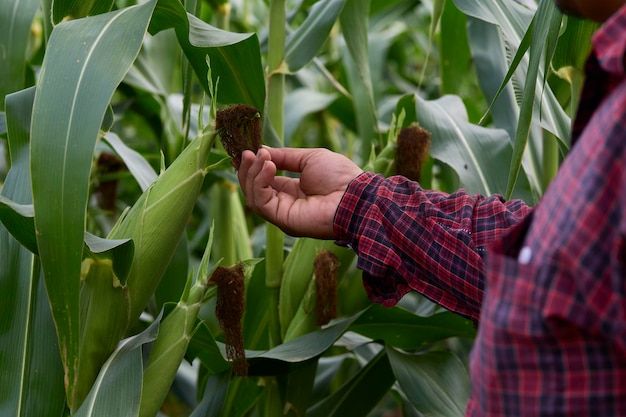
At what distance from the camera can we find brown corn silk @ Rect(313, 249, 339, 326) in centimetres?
108

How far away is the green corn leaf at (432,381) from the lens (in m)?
1.17

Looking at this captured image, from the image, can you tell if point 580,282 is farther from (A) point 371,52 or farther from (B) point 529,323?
(A) point 371,52

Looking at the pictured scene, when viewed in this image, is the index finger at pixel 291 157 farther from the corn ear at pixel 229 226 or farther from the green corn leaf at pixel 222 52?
the corn ear at pixel 229 226

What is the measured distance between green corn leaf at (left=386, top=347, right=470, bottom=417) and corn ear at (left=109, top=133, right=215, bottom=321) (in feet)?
1.34

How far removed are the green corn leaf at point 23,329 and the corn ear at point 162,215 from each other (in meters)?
0.13

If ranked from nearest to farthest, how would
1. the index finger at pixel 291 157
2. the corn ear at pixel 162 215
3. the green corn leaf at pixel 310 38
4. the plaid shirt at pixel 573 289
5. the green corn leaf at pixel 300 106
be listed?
1. the plaid shirt at pixel 573 289
2. the corn ear at pixel 162 215
3. the index finger at pixel 291 157
4. the green corn leaf at pixel 310 38
5. the green corn leaf at pixel 300 106

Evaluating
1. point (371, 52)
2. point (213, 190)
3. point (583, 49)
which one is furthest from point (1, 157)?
point (583, 49)

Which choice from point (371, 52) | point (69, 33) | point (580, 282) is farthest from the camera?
point (371, 52)

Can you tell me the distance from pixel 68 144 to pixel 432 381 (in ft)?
2.09

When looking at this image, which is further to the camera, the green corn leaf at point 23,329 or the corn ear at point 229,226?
the corn ear at point 229,226

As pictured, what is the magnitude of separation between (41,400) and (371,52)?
1.20 metres

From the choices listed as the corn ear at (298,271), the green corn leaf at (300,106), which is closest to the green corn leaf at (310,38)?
the corn ear at (298,271)

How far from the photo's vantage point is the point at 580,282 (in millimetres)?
552

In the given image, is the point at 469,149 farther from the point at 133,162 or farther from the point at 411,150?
the point at 133,162
